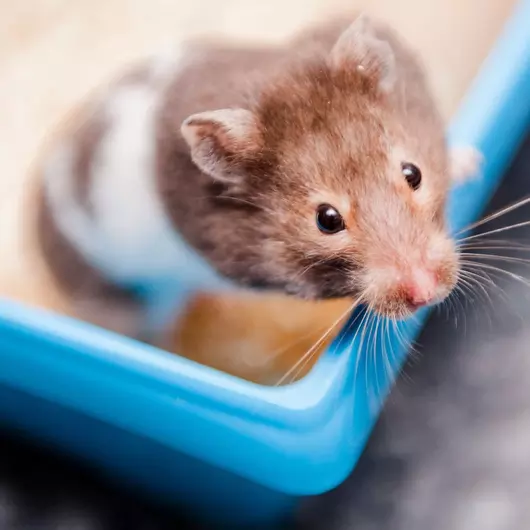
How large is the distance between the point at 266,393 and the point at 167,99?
447mm

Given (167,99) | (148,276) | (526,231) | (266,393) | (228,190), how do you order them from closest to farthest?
(266,393) < (228,190) < (167,99) < (148,276) < (526,231)

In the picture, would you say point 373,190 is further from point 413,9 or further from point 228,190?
point 413,9

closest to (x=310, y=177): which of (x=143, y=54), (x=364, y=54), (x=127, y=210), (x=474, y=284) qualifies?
(x=364, y=54)

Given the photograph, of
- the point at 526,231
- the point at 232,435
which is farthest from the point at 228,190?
the point at 526,231

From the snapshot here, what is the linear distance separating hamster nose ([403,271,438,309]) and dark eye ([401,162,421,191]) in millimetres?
101

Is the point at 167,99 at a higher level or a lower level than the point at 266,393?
higher

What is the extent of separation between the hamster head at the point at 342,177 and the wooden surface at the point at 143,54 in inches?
5.1

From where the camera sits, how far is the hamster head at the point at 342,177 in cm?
83

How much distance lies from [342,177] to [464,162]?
0.75 feet

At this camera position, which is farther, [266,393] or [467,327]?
[467,327]

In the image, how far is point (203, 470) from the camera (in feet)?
3.49

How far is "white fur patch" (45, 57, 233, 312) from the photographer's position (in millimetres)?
1092

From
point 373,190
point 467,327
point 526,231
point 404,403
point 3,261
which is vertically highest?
point 373,190

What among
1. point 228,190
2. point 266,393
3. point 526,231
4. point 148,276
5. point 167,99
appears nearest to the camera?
point 266,393
